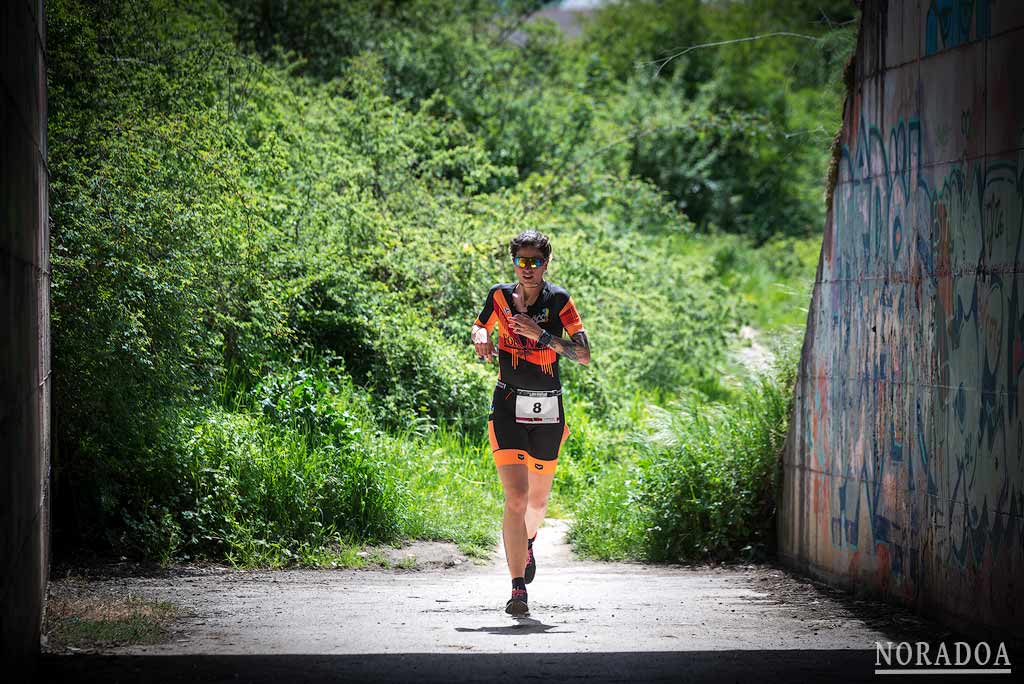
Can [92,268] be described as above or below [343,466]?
above

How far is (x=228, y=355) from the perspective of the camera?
11.0m

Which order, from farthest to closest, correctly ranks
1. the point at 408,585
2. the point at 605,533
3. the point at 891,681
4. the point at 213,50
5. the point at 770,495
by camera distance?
→ the point at 213,50
the point at 605,533
the point at 770,495
the point at 408,585
the point at 891,681

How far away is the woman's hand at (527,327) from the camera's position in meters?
6.93

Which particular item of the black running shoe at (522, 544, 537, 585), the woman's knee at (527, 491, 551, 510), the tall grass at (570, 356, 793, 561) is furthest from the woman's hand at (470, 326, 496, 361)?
the tall grass at (570, 356, 793, 561)

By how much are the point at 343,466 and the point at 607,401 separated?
478cm

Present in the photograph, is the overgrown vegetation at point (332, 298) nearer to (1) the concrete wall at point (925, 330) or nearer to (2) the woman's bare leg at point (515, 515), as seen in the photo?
(1) the concrete wall at point (925, 330)

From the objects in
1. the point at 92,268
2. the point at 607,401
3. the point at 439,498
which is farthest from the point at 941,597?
the point at 607,401

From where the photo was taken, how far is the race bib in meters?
7.08

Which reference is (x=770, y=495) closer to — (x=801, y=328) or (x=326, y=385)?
(x=801, y=328)

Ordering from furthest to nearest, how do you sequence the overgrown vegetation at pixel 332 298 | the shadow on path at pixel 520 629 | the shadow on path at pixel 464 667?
the overgrown vegetation at pixel 332 298, the shadow on path at pixel 520 629, the shadow on path at pixel 464 667

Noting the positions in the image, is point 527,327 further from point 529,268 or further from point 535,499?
point 535,499

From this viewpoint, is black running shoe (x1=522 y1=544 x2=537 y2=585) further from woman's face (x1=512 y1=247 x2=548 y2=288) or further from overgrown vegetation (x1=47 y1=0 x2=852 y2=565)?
overgrown vegetation (x1=47 y1=0 x2=852 y2=565)

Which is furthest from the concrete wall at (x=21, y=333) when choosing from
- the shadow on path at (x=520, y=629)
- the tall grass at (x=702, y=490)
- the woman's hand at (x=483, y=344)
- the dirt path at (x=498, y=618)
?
the tall grass at (x=702, y=490)

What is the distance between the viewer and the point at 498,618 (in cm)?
684
